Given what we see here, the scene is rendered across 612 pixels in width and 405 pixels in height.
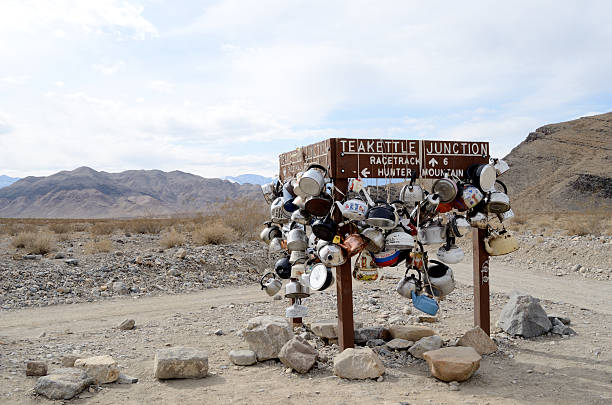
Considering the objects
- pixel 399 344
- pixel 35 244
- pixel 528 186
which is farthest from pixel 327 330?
pixel 528 186

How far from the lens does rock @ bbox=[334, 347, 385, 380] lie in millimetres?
4727

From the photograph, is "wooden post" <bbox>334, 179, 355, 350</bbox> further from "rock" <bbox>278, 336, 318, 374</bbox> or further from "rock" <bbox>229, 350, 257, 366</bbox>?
"rock" <bbox>229, 350, 257, 366</bbox>

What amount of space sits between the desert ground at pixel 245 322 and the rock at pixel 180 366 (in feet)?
0.27

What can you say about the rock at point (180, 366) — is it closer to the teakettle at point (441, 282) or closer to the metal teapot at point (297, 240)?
the metal teapot at point (297, 240)

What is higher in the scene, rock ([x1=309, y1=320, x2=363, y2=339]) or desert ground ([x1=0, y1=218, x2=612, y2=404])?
rock ([x1=309, y1=320, x2=363, y2=339])

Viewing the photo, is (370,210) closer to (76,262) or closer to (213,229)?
(76,262)

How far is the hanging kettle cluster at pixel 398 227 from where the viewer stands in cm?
492

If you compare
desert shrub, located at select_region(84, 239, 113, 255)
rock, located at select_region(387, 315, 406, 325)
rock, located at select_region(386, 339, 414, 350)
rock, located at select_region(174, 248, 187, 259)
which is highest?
desert shrub, located at select_region(84, 239, 113, 255)

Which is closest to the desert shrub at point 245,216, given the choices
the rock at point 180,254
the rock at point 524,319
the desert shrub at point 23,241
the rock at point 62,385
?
the rock at point 180,254

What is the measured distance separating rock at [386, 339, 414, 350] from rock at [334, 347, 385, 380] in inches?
32.4

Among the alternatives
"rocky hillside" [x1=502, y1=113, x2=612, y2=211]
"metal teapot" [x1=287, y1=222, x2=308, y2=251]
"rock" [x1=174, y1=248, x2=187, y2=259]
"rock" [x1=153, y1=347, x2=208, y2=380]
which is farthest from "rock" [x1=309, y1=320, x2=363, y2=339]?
"rocky hillside" [x1=502, y1=113, x2=612, y2=211]

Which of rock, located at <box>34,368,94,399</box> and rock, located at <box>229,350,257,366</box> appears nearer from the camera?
rock, located at <box>34,368,94,399</box>

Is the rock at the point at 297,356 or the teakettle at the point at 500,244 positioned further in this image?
the teakettle at the point at 500,244

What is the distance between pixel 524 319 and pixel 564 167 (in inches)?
1876
